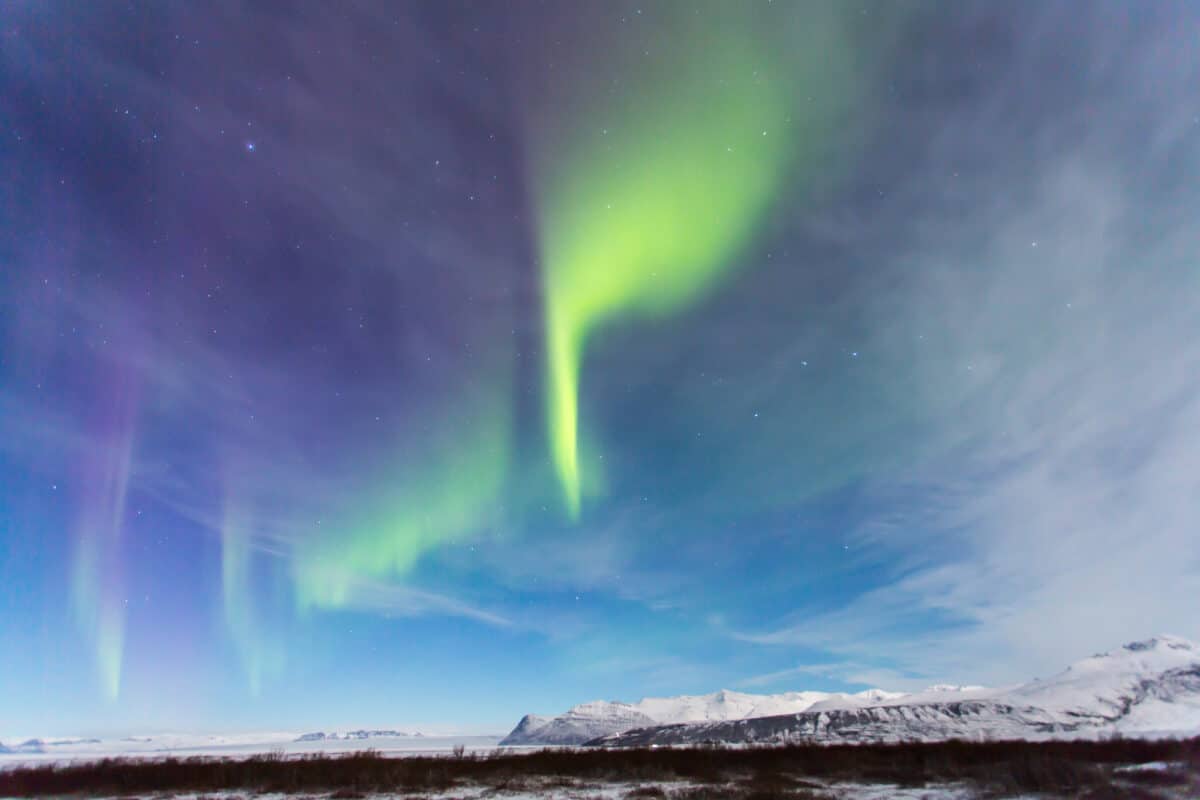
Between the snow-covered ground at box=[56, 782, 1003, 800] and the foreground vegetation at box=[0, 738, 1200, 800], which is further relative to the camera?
the foreground vegetation at box=[0, 738, 1200, 800]

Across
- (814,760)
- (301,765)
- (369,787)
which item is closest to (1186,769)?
(814,760)

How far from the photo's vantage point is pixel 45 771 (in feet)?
123

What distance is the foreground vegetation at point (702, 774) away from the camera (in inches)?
970

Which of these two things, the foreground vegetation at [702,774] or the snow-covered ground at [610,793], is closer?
the snow-covered ground at [610,793]

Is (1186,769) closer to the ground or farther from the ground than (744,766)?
farther from the ground

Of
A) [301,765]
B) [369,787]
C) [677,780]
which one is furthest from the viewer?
[301,765]

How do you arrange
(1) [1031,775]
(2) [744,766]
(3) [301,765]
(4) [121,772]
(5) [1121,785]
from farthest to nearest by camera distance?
(2) [744,766] → (3) [301,765] → (4) [121,772] → (1) [1031,775] → (5) [1121,785]

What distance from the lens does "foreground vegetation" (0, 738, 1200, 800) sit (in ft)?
80.8

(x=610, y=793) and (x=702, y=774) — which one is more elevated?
(x=610, y=793)

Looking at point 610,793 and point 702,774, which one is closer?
point 610,793

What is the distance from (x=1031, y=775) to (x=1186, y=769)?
7797 mm

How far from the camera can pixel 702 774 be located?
37.9m

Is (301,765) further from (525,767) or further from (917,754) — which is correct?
(917,754)

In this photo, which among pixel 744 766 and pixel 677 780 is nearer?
pixel 677 780
